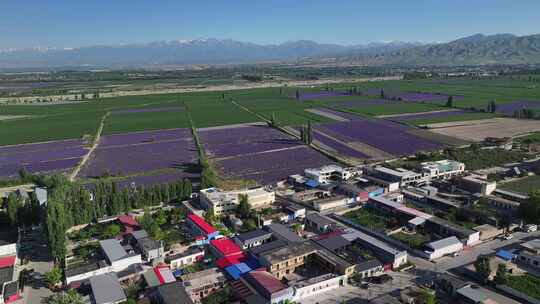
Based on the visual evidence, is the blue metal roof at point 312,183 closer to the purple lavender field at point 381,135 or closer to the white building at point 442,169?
the white building at point 442,169

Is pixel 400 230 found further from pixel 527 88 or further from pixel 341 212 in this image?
pixel 527 88

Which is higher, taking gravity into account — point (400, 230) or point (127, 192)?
point (127, 192)

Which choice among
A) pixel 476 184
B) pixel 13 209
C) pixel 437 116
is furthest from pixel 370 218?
pixel 437 116

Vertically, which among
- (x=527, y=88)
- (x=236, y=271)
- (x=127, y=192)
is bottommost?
(x=236, y=271)

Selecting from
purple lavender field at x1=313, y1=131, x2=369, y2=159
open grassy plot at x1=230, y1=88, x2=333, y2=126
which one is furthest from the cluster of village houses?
open grassy plot at x1=230, y1=88, x2=333, y2=126

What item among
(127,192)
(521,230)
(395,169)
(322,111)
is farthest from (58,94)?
(521,230)

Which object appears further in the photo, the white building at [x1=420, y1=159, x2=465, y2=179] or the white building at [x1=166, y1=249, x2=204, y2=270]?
the white building at [x1=420, y1=159, x2=465, y2=179]

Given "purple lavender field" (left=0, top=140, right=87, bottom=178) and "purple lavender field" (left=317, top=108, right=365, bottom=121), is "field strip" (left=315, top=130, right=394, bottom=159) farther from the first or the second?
"purple lavender field" (left=0, top=140, right=87, bottom=178)

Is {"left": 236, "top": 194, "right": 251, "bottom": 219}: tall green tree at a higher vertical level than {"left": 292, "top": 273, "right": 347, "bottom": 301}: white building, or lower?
higher
